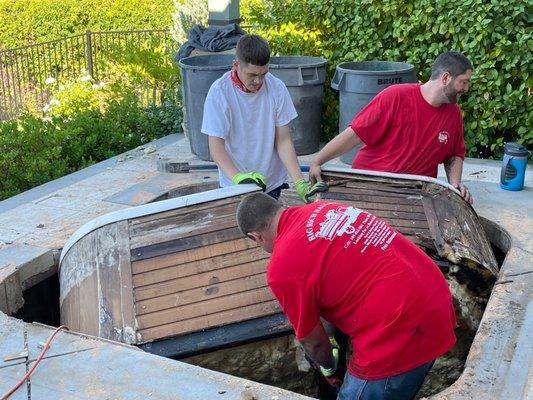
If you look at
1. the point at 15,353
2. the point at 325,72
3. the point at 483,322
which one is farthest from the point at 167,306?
the point at 325,72

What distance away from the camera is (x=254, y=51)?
3.75m

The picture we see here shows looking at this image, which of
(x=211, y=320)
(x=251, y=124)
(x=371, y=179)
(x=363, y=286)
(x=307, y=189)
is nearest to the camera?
(x=363, y=286)

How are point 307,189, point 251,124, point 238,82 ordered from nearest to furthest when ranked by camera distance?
point 238,82 < point 251,124 < point 307,189

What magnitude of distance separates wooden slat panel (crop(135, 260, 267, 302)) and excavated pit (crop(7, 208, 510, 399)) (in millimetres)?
394

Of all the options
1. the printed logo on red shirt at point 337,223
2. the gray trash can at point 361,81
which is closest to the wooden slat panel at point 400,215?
the printed logo on red shirt at point 337,223

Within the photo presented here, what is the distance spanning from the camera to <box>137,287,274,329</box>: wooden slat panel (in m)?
3.44

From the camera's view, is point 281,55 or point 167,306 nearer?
point 167,306

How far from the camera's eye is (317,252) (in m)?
2.46

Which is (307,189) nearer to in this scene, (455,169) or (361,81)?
(455,169)

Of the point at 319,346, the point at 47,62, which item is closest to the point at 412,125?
the point at 319,346

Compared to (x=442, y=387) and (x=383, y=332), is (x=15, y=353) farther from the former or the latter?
(x=442, y=387)

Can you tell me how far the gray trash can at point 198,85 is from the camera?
251 inches

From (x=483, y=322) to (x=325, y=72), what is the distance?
398 cm

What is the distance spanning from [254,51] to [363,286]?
176cm
